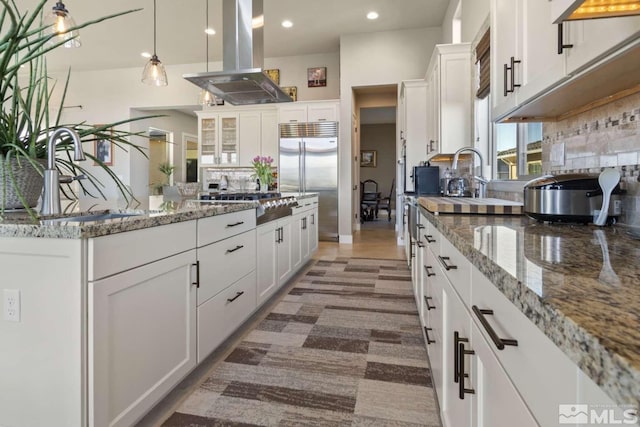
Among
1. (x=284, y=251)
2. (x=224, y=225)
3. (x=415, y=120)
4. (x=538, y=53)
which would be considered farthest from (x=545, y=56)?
(x=415, y=120)

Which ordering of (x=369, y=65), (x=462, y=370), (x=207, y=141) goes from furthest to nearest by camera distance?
(x=207, y=141) < (x=369, y=65) < (x=462, y=370)

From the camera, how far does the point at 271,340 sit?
7.16ft

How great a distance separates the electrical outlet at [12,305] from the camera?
44.4 inches

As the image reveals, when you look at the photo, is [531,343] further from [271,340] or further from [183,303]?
[271,340]

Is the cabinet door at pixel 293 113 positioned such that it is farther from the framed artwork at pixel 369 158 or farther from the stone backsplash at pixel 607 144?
the framed artwork at pixel 369 158

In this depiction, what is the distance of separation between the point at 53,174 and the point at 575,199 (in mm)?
1908

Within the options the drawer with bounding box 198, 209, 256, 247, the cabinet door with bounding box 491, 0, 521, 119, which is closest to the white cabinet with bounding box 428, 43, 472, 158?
the cabinet door with bounding box 491, 0, 521, 119

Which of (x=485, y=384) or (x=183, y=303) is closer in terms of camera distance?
(x=485, y=384)

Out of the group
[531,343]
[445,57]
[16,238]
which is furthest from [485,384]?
[445,57]

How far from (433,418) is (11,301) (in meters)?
1.58

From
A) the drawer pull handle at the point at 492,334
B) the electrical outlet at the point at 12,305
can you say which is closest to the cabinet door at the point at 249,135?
the electrical outlet at the point at 12,305

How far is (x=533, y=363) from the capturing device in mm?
494

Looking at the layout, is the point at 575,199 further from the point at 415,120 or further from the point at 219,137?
the point at 219,137

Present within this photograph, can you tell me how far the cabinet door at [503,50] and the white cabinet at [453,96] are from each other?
Answer: 181cm
